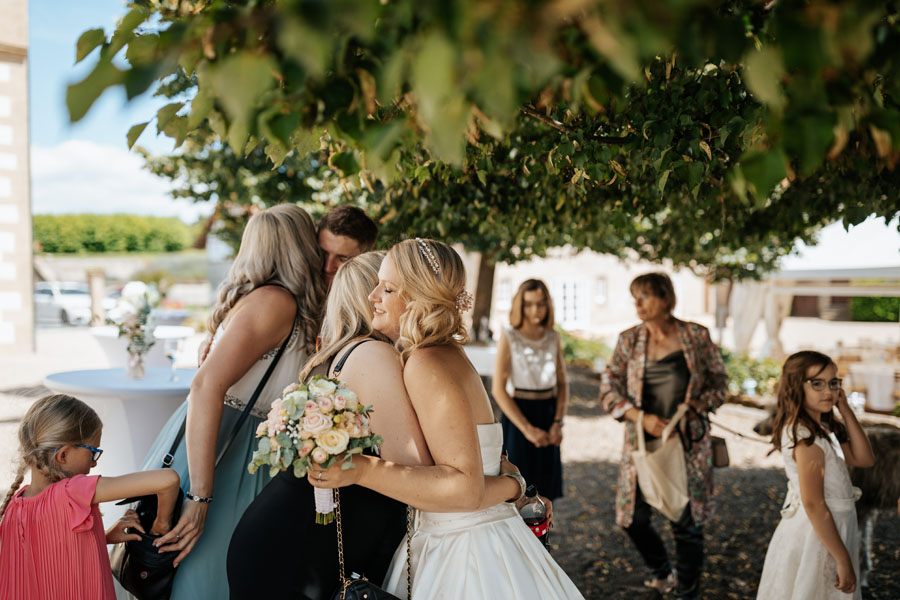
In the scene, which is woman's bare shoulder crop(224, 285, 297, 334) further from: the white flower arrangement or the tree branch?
the white flower arrangement

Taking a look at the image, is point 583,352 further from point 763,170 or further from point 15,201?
point 763,170

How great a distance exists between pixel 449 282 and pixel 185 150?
23.2 feet

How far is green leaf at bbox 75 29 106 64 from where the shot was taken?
1.19 metres

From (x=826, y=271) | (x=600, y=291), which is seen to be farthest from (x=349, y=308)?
(x=600, y=291)

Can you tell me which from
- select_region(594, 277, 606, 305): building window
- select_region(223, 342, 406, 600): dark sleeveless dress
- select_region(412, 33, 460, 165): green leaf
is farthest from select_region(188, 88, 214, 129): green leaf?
select_region(594, 277, 606, 305): building window

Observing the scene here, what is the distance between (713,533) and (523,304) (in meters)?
2.64

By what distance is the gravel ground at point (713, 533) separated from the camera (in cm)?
470

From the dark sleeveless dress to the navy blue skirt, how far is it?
12.0 ft

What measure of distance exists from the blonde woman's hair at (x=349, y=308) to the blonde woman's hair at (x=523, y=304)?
3.44 meters

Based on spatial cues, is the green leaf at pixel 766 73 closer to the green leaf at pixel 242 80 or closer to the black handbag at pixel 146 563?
the green leaf at pixel 242 80

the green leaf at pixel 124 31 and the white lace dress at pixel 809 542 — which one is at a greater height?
the green leaf at pixel 124 31

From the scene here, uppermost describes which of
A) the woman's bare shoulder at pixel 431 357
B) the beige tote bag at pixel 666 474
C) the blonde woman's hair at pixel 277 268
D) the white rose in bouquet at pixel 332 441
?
the blonde woman's hair at pixel 277 268

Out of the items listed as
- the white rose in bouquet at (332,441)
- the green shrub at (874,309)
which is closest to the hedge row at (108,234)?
the green shrub at (874,309)

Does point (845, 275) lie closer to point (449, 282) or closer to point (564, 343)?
point (564, 343)
